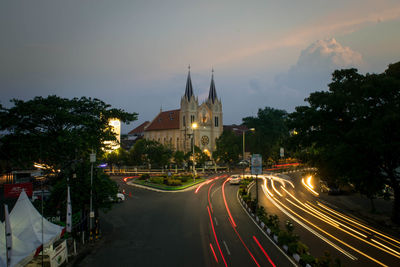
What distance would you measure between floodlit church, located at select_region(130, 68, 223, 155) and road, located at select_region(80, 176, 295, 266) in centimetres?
5987

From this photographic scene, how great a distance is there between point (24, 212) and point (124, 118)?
43.1ft

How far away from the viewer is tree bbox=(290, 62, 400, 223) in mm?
20031

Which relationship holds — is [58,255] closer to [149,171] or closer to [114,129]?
[114,129]

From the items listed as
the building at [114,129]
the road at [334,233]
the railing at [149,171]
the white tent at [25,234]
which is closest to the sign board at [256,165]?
the road at [334,233]

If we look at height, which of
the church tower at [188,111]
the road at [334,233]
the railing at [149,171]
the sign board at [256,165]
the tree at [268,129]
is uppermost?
the church tower at [188,111]

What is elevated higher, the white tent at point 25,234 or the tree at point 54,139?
the tree at point 54,139

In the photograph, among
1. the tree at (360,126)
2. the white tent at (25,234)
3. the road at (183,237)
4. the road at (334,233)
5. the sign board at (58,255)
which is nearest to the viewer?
the white tent at (25,234)

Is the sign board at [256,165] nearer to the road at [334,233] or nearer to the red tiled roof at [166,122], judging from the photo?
the road at [334,233]

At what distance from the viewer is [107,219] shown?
25.0 metres

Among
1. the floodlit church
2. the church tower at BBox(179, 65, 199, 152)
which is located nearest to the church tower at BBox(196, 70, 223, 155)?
the floodlit church

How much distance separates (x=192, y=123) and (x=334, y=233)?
73899 millimetres

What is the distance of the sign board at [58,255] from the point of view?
13927mm

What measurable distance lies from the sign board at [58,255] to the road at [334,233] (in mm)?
13666

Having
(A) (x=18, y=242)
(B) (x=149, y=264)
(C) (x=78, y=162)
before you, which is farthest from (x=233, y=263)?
(C) (x=78, y=162)
